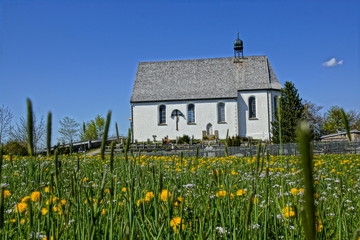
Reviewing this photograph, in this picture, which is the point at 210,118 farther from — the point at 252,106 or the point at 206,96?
the point at 252,106

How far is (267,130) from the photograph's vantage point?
41281mm

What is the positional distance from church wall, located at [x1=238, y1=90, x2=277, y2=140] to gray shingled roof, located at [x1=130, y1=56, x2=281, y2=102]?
0.82 m

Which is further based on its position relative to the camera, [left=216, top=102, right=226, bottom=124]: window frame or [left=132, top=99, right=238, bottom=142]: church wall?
[left=216, top=102, right=226, bottom=124]: window frame

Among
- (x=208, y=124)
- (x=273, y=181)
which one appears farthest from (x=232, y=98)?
(x=273, y=181)

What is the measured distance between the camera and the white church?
4153 cm

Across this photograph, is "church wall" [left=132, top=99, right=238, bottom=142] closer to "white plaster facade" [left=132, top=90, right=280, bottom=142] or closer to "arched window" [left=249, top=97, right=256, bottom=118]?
"white plaster facade" [left=132, top=90, right=280, bottom=142]

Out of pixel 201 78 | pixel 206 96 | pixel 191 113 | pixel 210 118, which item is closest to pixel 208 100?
pixel 206 96

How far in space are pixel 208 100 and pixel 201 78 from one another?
311 centimetres

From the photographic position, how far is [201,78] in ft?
143

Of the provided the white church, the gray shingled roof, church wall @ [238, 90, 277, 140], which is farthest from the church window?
church wall @ [238, 90, 277, 140]

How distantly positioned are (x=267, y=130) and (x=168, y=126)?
37.3 feet

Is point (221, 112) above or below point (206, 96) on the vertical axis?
below

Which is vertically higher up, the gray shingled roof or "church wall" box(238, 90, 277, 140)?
the gray shingled roof

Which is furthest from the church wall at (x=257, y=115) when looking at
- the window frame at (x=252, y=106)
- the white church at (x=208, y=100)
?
the window frame at (x=252, y=106)
